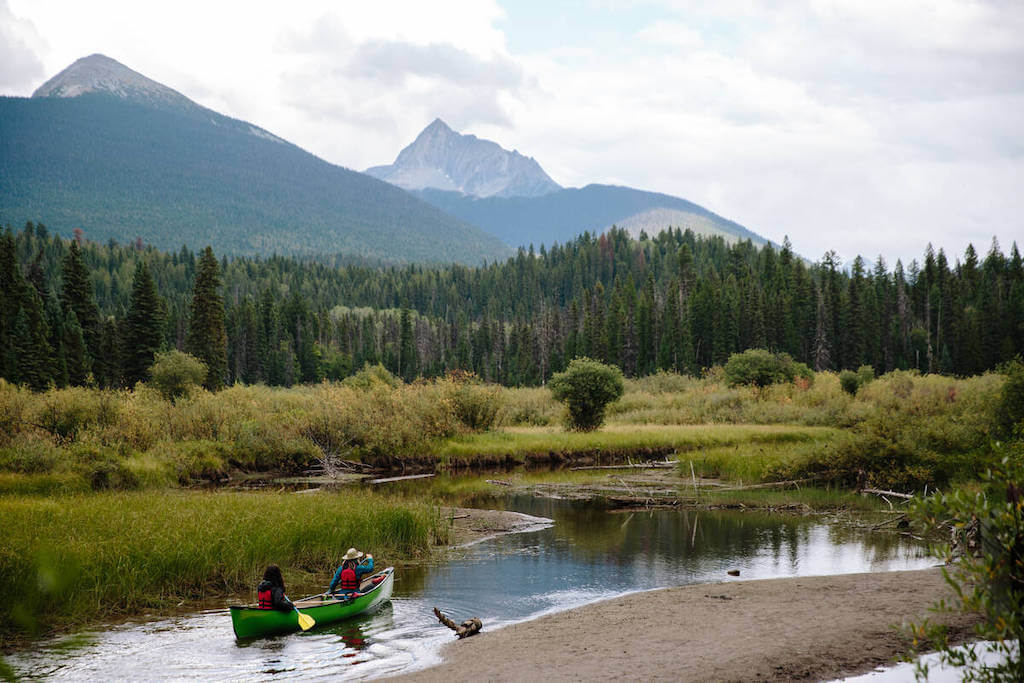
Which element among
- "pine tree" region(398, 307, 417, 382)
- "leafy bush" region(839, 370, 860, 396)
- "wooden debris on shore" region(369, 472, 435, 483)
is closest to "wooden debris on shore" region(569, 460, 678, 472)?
"wooden debris on shore" region(369, 472, 435, 483)

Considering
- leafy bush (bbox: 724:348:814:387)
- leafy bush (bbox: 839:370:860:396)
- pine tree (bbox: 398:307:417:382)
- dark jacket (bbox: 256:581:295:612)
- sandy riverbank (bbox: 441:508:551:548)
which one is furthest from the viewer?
pine tree (bbox: 398:307:417:382)

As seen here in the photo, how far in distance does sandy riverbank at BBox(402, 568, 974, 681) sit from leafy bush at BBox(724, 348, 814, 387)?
2008 inches

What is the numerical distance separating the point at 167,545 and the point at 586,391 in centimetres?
A: 3424

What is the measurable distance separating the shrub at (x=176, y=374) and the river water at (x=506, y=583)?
3582 centimetres

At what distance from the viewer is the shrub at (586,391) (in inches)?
1971

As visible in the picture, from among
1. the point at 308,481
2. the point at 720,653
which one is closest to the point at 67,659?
the point at 720,653

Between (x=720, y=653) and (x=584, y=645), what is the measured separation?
2.31 metres

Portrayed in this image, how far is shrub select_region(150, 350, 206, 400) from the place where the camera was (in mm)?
58062

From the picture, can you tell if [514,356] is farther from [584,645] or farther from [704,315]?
[584,645]

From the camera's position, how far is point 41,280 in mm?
75750

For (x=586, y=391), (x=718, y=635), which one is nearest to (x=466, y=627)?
(x=718, y=635)

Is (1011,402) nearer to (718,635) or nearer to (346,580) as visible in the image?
(718,635)

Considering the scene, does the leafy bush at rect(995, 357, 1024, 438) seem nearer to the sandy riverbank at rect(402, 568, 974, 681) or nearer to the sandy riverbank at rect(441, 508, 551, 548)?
the sandy riverbank at rect(402, 568, 974, 681)

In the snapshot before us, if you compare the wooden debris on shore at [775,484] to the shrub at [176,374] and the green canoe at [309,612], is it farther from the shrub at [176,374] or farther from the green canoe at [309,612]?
the shrub at [176,374]
